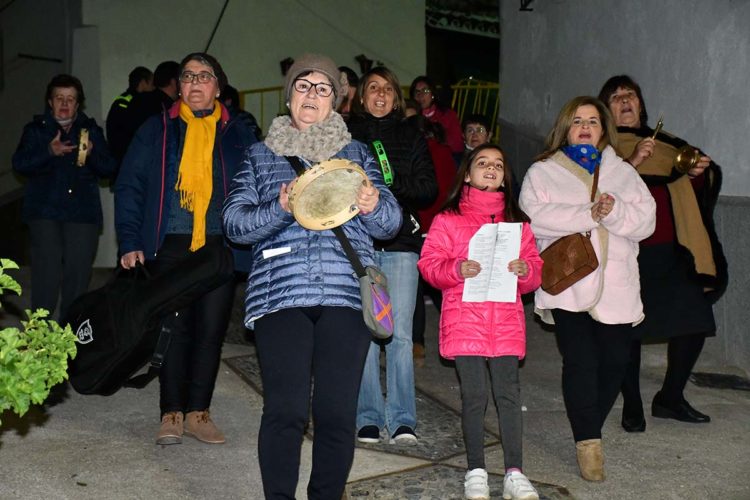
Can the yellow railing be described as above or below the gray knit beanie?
above

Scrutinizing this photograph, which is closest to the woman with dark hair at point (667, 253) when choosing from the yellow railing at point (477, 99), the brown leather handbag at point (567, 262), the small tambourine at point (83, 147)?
the brown leather handbag at point (567, 262)

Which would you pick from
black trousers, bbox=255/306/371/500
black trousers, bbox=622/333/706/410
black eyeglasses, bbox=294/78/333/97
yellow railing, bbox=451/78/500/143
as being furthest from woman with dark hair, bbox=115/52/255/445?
yellow railing, bbox=451/78/500/143

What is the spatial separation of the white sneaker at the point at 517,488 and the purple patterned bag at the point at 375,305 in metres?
1.19

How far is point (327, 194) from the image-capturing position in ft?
14.8

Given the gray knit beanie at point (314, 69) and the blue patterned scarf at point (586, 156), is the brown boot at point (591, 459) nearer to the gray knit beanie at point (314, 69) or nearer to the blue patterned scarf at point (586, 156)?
the blue patterned scarf at point (586, 156)

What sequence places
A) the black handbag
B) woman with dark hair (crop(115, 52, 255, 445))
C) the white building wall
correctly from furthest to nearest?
the white building wall
woman with dark hair (crop(115, 52, 255, 445))
the black handbag

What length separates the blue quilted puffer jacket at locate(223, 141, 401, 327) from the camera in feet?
15.2

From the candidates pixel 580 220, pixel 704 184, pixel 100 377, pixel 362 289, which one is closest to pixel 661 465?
pixel 580 220

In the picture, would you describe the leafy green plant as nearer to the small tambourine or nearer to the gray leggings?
the gray leggings

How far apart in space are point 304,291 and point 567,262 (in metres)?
1.76

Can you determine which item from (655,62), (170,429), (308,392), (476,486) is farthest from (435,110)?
(308,392)

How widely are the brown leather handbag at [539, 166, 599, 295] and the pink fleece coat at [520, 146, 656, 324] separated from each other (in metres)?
0.07

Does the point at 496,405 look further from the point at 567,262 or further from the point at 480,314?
the point at 567,262

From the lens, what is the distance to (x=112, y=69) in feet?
45.7
